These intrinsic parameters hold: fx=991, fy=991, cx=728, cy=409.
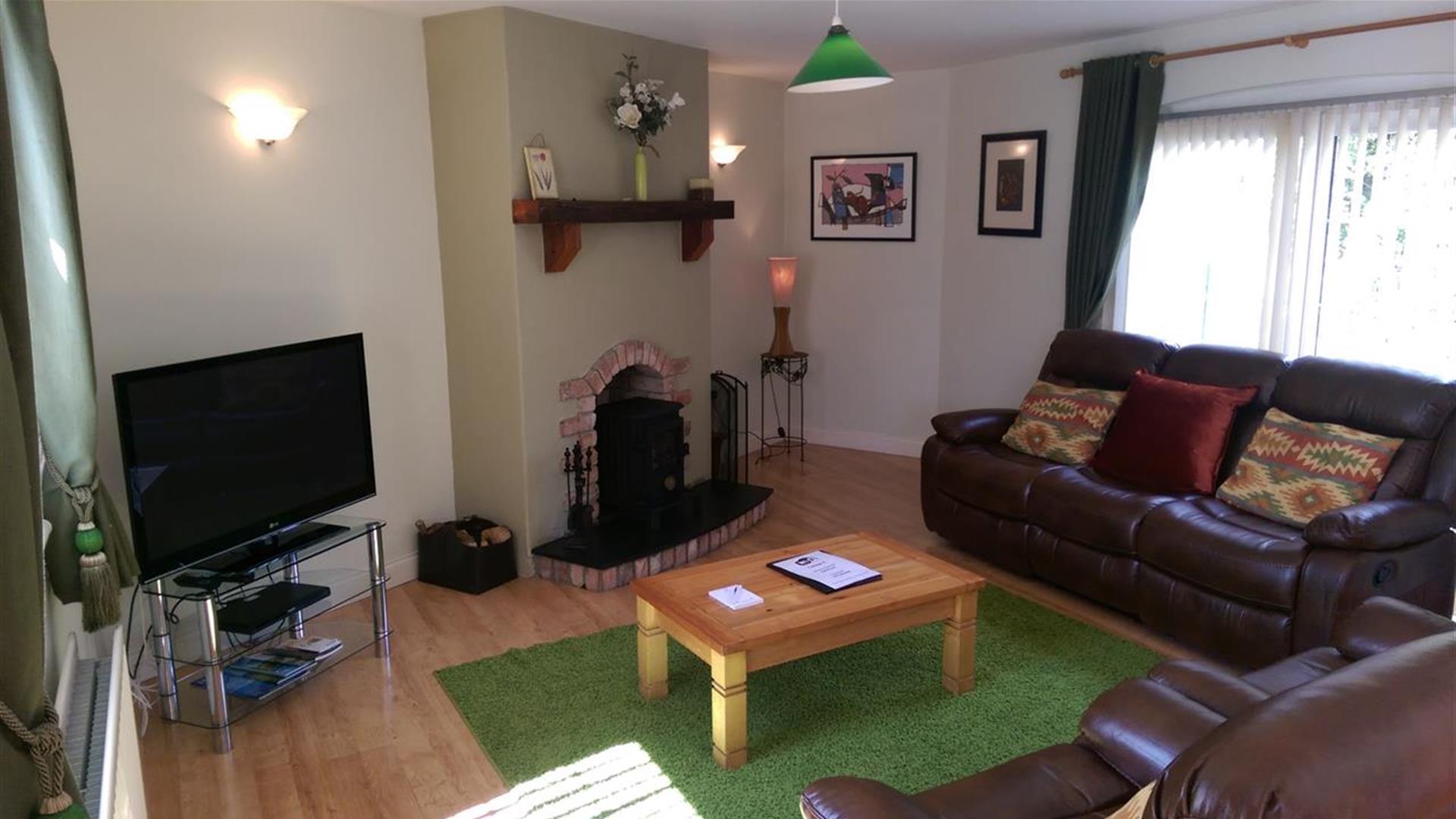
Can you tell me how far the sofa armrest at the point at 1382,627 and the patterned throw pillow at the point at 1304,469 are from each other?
3.68ft

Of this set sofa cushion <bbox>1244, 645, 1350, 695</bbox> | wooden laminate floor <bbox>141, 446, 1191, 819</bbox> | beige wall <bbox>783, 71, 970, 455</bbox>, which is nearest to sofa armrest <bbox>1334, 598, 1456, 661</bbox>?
sofa cushion <bbox>1244, 645, 1350, 695</bbox>

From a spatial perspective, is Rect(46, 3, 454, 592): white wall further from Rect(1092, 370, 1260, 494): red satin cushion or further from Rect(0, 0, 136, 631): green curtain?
Rect(1092, 370, 1260, 494): red satin cushion

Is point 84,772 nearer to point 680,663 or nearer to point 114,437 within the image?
point 114,437

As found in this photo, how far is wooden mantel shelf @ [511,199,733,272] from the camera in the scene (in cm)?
412

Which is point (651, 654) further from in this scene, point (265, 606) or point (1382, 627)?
point (1382, 627)

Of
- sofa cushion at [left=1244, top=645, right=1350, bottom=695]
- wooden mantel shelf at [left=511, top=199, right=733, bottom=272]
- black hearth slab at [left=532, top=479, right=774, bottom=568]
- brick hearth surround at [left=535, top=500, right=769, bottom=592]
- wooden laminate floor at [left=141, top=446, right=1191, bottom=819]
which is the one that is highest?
wooden mantel shelf at [left=511, top=199, right=733, bottom=272]

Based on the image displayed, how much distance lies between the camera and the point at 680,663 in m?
3.62

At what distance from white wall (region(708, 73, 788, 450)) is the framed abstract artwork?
0.27m

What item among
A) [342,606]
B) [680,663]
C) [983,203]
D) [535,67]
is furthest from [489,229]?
[983,203]

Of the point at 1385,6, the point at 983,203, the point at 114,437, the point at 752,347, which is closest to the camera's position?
the point at 114,437

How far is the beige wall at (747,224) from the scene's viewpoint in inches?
241

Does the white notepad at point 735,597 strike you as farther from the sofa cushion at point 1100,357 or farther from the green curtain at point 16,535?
the sofa cushion at point 1100,357

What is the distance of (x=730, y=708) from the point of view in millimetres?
2900

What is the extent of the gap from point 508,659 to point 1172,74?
405cm
